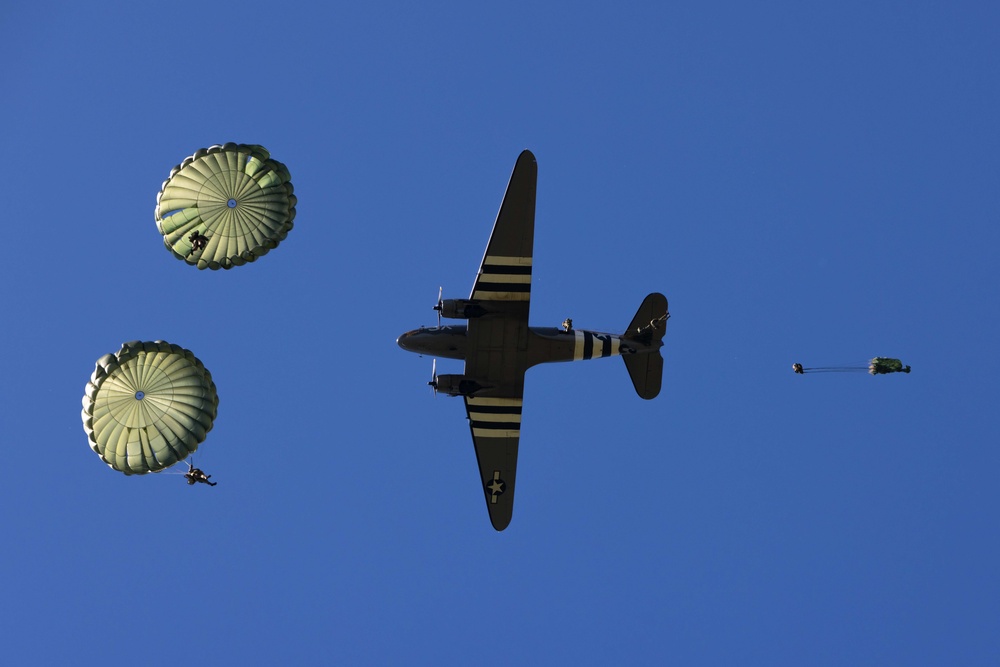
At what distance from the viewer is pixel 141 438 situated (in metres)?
38.0

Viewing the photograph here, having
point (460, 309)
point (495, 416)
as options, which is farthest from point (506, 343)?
point (495, 416)

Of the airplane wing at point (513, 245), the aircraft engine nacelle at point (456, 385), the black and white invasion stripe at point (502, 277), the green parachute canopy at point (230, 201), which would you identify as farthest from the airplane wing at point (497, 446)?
the green parachute canopy at point (230, 201)

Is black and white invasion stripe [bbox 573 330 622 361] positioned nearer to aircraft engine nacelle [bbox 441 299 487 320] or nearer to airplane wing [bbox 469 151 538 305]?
airplane wing [bbox 469 151 538 305]

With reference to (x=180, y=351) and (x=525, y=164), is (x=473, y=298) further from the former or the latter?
(x=180, y=351)

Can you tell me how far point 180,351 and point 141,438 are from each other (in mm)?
3629

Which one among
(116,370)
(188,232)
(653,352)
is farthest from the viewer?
(653,352)

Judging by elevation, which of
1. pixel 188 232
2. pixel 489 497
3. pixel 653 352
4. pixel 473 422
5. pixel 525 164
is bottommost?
pixel 489 497

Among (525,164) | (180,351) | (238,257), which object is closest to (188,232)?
(238,257)

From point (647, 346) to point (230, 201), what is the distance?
18.3m

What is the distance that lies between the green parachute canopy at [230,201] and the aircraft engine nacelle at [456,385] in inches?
342

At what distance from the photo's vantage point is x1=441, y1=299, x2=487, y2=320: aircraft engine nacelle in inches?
1547

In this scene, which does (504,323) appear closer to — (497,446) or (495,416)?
(495,416)

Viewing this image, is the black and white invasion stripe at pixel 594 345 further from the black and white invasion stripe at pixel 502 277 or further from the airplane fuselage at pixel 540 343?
the black and white invasion stripe at pixel 502 277

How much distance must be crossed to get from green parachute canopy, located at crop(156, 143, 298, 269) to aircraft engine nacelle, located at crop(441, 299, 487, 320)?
7.21 m
